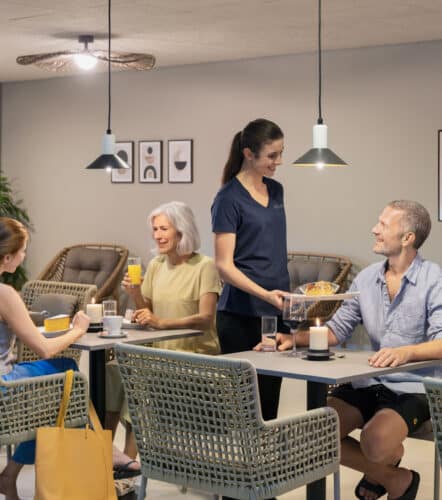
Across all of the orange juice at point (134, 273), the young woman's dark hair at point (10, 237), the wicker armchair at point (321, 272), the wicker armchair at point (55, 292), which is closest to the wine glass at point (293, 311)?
the young woman's dark hair at point (10, 237)

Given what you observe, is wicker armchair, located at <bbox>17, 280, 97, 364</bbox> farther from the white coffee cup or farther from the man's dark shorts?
the man's dark shorts

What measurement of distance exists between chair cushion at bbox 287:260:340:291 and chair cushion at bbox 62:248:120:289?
6.05 ft

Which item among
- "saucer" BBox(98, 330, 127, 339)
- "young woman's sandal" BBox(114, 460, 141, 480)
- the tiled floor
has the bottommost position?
the tiled floor

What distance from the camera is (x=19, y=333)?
3775 mm

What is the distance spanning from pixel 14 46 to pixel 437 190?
333cm

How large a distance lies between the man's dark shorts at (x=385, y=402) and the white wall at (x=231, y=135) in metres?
3.93

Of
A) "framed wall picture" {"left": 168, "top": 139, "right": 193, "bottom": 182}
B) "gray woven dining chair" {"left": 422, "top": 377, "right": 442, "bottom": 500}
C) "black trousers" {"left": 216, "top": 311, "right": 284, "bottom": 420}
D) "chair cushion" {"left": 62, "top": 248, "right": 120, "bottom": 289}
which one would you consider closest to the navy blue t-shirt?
"black trousers" {"left": 216, "top": 311, "right": 284, "bottom": 420}

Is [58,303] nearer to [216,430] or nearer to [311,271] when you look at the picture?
[216,430]

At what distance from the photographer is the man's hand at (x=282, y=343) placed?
12.7ft

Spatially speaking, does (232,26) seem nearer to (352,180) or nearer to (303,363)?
(352,180)

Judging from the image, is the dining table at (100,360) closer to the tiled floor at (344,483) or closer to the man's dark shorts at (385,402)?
the tiled floor at (344,483)

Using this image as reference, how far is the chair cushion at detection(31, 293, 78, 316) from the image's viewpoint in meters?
5.11

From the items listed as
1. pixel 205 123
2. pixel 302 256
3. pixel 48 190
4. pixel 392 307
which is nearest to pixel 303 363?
pixel 392 307

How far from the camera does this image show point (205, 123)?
893cm
